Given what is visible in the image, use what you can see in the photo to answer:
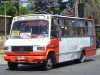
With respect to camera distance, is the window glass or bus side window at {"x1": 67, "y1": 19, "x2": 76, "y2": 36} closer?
the window glass

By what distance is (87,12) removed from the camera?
36125 millimetres

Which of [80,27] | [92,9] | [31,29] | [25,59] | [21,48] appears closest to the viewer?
[25,59]

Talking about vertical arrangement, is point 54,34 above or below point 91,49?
above

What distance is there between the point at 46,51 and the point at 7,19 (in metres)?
16.3

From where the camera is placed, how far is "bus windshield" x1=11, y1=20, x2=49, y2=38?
650 inches

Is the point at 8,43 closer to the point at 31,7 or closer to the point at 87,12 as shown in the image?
the point at 87,12

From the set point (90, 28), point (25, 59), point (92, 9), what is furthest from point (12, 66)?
point (92, 9)

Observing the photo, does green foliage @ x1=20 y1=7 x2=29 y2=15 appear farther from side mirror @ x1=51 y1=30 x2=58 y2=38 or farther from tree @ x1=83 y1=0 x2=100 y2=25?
side mirror @ x1=51 y1=30 x2=58 y2=38

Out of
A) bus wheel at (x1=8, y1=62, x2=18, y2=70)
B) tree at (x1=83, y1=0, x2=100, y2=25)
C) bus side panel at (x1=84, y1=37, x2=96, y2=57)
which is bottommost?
bus wheel at (x1=8, y1=62, x2=18, y2=70)

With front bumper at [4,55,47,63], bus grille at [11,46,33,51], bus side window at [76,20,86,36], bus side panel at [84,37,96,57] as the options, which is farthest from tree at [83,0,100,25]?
front bumper at [4,55,47,63]

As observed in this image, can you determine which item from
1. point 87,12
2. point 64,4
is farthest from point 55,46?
point 64,4

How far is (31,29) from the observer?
16734 mm

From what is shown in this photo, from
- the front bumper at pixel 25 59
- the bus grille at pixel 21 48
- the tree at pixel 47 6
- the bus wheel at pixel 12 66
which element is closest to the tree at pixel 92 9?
the tree at pixel 47 6

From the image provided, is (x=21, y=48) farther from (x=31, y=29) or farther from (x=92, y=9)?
(x=92, y=9)
